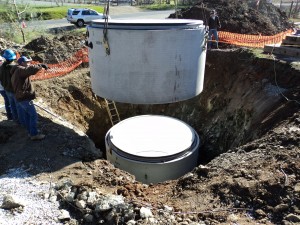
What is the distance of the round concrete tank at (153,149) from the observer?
25.6 ft

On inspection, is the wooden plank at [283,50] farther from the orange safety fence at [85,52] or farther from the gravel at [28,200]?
the gravel at [28,200]

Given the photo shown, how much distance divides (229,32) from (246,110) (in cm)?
748

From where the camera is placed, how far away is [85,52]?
Answer: 1362cm

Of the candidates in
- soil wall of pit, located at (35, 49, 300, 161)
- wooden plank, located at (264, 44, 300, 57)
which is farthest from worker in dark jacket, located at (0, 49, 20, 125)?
wooden plank, located at (264, 44, 300, 57)

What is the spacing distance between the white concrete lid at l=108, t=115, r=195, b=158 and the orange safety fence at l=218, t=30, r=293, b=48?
6000 mm

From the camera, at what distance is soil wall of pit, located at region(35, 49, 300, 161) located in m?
8.62

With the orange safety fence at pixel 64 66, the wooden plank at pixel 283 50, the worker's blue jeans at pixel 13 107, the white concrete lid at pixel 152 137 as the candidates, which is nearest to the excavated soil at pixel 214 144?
the worker's blue jeans at pixel 13 107

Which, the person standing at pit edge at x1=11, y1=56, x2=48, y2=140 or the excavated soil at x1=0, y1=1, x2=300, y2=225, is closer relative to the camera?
the excavated soil at x1=0, y1=1, x2=300, y2=225

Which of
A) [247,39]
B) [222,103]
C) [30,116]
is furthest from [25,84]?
[247,39]

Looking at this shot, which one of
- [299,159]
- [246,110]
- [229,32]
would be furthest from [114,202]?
[229,32]

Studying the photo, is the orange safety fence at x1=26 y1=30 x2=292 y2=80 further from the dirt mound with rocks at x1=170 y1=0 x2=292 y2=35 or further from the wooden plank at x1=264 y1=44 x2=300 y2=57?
the wooden plank at x1=264 y1=44 x2=300 y2=57

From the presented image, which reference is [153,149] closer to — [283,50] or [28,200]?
[28,200]

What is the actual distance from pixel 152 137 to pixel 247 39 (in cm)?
817

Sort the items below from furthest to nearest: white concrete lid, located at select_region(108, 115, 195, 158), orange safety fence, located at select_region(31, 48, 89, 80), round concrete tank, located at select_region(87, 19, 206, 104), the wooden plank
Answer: orange safety fence, located at select_region(31, 48, 89, 80)
the wooden plank
white concrete lid, located at select_region(108, 115, 195, 158)
round concrete tank, located at select_region(87, 19, 206, 104)
